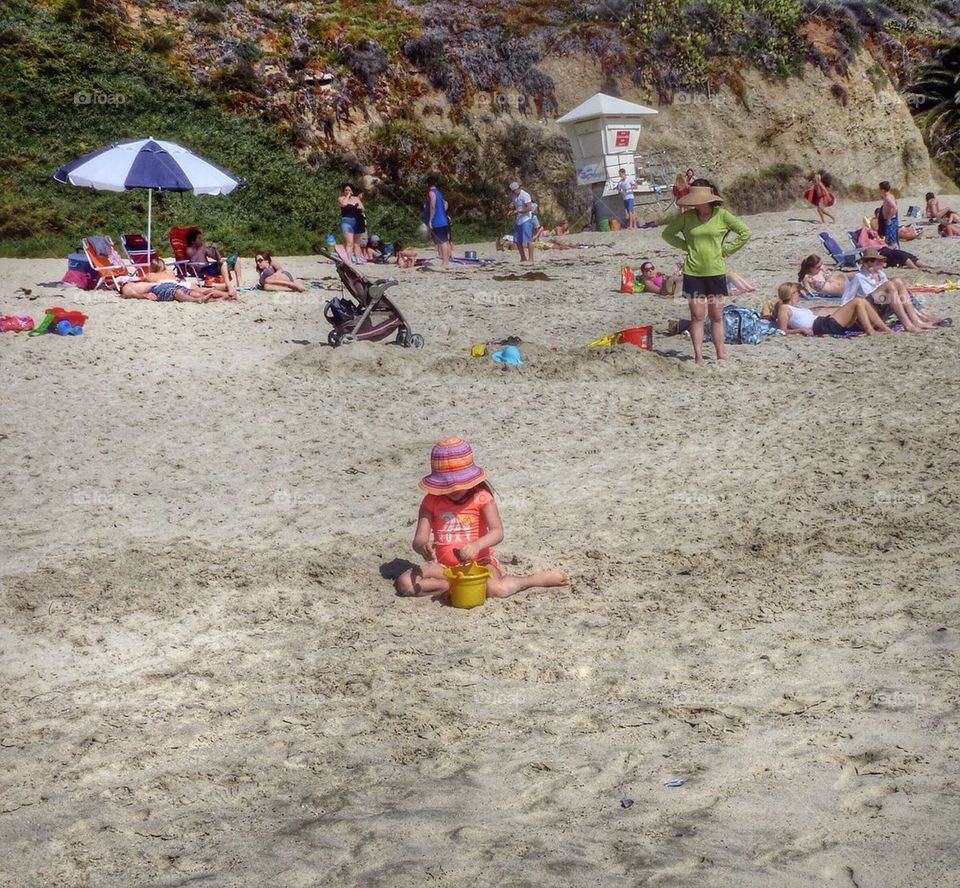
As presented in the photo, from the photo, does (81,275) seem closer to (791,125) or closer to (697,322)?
(697,322)

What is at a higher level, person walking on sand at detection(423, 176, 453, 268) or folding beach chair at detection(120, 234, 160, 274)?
person walking on sand at detection(423, 176, 453, 268)

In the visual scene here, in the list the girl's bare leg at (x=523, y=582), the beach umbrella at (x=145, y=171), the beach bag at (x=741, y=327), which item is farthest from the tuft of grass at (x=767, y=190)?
the girl's bare leg at (x=523, y=582)

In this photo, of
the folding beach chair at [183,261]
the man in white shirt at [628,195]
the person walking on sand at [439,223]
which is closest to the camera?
the folding beach chair at [183,261]

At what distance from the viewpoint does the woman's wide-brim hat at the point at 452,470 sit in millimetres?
5059

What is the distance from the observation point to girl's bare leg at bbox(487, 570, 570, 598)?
5.18 m

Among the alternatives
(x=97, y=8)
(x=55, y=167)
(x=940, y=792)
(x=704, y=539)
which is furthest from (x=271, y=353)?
(x=97, y=8)

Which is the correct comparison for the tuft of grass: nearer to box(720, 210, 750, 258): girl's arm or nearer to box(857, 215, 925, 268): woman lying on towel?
box(857, 215, 925, 268): woman lying on towel

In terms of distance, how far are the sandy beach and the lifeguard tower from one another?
13201mm

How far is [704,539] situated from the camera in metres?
5.82

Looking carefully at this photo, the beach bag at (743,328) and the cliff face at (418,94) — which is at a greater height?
the cliff face at (418,94)

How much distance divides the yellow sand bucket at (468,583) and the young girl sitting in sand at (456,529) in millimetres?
63

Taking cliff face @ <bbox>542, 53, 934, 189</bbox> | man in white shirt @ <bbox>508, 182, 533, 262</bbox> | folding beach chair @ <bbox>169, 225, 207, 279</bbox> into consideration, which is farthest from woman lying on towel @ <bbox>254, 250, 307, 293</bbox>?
cliff face @ <bbox>542, 53, 934, 189</bbox>

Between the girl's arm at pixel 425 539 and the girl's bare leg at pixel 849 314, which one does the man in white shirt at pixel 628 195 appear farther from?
the girl's arm at pixel 425 539

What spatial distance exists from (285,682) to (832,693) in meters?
2.09
